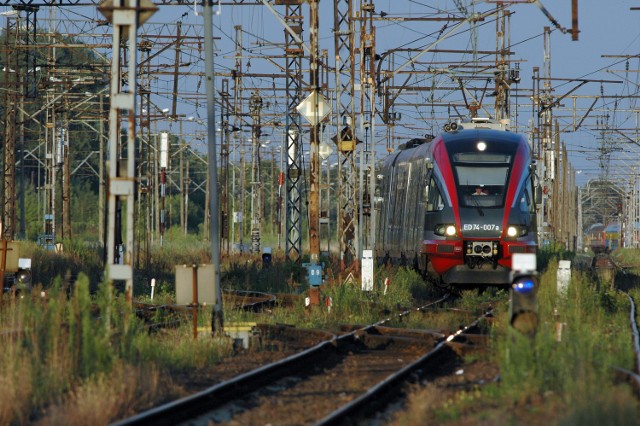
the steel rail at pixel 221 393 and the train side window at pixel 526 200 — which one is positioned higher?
the train side window at pixel 526 200

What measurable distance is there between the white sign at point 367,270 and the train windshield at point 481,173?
2988mm

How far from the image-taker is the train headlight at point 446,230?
80.7 feet

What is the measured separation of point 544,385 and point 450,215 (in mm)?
13380

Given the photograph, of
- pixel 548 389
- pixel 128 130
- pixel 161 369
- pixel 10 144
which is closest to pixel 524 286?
pixel 548 389

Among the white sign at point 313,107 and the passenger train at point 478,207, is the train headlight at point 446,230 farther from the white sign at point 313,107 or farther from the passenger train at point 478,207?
the white sign at point 313,107

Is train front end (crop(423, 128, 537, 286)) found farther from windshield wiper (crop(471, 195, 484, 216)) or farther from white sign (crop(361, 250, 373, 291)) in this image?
white sign (crop(361, 250, 373, 291))

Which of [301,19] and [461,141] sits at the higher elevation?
[301,19]

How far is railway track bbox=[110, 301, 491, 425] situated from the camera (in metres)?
10.4

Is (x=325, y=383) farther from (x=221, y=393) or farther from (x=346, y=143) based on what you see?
(x=346, y=143)

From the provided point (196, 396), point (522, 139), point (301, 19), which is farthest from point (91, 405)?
point (301, 19)

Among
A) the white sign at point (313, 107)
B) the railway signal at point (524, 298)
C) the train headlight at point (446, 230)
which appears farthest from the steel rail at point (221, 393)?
the train headlight at point (446, 230)

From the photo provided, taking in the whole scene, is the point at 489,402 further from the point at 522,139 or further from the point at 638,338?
the point at 522,139

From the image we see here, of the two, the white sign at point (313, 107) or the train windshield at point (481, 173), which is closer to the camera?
the white sign at point (313, 107)

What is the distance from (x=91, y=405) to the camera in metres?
9.77
